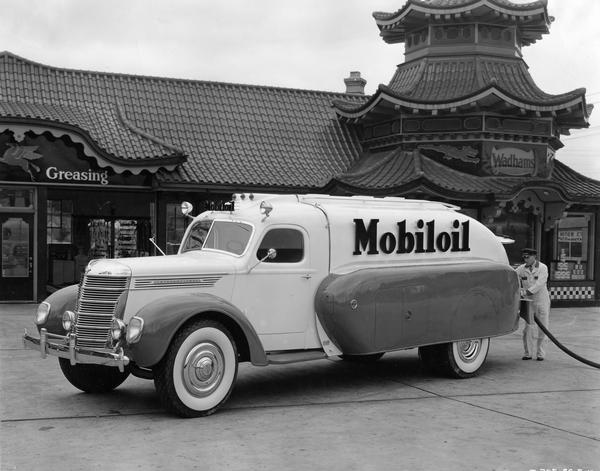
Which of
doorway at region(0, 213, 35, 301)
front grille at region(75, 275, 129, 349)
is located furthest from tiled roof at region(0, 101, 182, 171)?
front grille at region(75, 275, 129, 349)

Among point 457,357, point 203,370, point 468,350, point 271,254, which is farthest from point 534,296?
point 203,370

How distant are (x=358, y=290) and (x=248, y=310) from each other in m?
1.40

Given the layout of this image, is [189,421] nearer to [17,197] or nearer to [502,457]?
[502,457]

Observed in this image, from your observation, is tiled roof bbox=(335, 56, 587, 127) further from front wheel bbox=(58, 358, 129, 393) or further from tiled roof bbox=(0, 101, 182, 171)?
front wheel bbox=(58, 358, 129, 393)

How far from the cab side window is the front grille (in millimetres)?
1794

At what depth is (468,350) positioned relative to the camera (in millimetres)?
10859

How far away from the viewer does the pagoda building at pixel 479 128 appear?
1995cm

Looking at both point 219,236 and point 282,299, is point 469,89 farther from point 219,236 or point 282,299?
point 282,299

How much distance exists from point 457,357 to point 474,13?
45.5 feet

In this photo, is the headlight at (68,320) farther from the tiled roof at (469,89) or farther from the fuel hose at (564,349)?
the tiled roof at (469,89)

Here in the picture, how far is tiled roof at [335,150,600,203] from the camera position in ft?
63.3

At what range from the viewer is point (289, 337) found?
30.6 ft

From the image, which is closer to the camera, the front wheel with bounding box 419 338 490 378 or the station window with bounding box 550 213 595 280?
the front wheel with bounding box 419 338 490 378

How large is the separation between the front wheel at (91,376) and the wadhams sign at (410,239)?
3.37 meters
